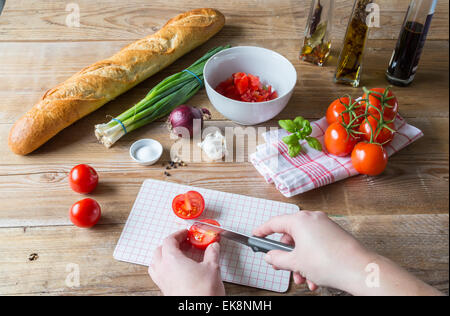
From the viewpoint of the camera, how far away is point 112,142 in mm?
1178

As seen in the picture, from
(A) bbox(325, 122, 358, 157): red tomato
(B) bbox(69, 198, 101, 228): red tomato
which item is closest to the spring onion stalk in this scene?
(B) bbox(69, 198, 101, 228): red tomato

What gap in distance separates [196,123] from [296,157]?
1.07 ft

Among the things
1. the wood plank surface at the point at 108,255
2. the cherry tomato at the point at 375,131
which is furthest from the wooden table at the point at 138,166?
the cherry tomato at the point at 375,131

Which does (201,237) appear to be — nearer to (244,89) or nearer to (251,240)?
(251,240)

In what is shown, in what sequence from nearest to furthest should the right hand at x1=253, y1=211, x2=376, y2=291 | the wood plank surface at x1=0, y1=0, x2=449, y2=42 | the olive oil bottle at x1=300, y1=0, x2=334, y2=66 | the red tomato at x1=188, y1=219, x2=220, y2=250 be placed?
1. the right hand at x1=253, y1=211, x2=376, y2=291
2. the red tomato at x1=188, y1=219, x2=220, y2=250
3. the olive oil bottle at x1=300, y1=0, x2=334, y2=66
4. the wood plank surface at x1=0, y1=0, x2=449, y2=42

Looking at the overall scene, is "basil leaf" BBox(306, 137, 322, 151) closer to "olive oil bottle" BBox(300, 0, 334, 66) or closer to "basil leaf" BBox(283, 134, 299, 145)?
"basil leaf" BBox(283, 134, 299, 145)

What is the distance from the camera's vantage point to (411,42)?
4.10 ft

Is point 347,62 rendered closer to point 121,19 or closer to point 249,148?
point 249,148

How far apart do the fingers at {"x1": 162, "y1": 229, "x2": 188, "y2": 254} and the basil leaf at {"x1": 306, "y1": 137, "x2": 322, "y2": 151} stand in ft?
1.47

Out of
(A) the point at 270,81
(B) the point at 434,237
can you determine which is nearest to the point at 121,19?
(A) the point at 270,81

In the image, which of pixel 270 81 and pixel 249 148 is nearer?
pixel 249 148

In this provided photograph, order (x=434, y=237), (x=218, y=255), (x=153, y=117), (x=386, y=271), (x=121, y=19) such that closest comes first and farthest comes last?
1. (x=386, y=271)
2. (x=218, y=255)
3. (x=434, y=237)
4. (x=153, y=117)
5. (x=121, y=19)

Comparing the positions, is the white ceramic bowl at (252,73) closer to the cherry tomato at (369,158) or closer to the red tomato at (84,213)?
the cherry tomato at (369,158)

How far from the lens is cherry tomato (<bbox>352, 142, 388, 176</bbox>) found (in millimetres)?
1043
